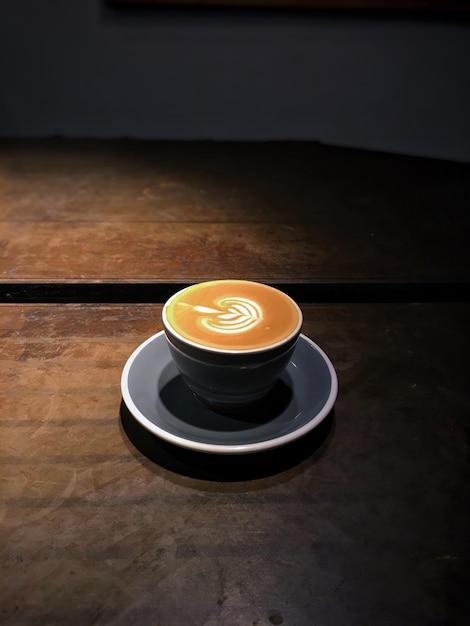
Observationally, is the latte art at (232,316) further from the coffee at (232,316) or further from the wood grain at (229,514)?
the wood grain at (229,514)

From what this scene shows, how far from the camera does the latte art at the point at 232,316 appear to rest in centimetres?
55

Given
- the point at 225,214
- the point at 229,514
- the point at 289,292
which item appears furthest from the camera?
the point at 225,214

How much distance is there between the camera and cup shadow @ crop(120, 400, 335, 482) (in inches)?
20.9

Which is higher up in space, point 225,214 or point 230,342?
point 230,342

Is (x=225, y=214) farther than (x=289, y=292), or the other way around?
(x=225, y=214)

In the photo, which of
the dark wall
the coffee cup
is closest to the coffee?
the coffee cup

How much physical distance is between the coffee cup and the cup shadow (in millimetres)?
51

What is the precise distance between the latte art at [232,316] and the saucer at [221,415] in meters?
0.08

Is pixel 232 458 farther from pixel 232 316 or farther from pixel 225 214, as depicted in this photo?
pixel 225 214

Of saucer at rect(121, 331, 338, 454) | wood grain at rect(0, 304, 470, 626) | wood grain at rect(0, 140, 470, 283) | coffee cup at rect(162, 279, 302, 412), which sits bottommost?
wood grain at rect(0, 140, 470, 283)

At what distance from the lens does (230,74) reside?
1851 millimetres

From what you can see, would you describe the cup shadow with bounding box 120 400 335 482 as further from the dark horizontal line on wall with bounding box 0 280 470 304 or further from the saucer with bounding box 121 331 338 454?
the dark horizontal line on wall with bounding box 0 280 470 304

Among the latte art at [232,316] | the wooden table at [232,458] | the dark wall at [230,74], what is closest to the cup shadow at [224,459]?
the wooden table at [232,458]

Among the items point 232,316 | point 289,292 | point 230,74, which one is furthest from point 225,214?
point 230,74
